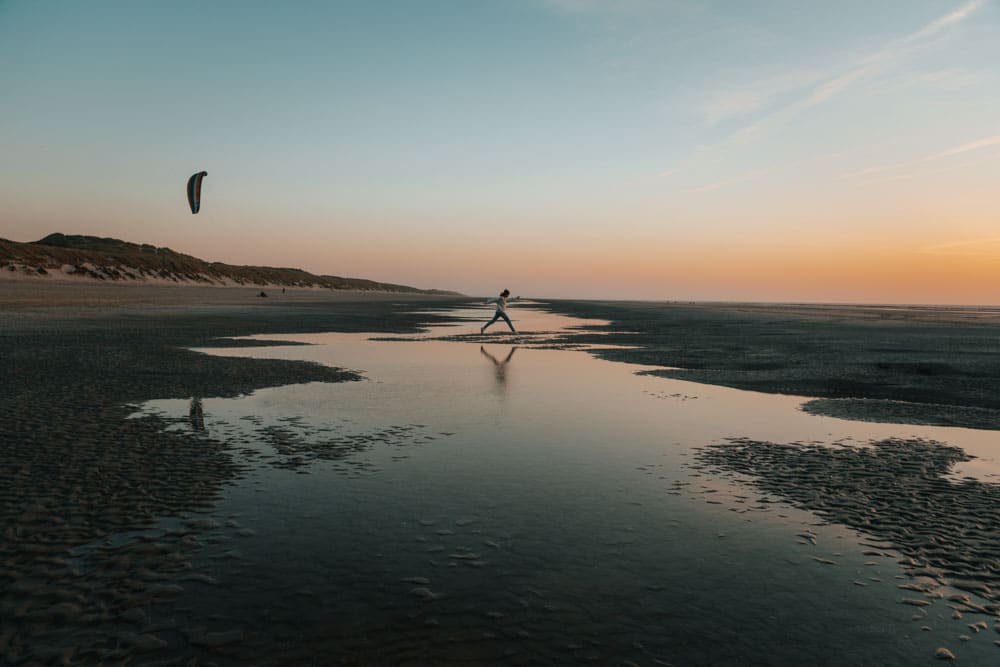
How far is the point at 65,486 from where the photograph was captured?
717 centimetres

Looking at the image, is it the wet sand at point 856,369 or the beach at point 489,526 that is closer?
the beach at point 489,526

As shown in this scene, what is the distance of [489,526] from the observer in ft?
20.5

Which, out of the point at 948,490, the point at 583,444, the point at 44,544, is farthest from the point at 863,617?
the point at 44,544

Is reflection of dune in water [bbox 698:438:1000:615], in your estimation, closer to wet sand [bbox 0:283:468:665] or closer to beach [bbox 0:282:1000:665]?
beach [bbox 0:282:1000:665]

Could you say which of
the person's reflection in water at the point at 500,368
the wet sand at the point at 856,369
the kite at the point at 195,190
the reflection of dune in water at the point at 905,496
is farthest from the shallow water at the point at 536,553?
the kite at the point at 195,190

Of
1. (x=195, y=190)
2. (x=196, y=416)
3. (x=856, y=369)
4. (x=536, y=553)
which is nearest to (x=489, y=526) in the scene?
(x=536, y=553)

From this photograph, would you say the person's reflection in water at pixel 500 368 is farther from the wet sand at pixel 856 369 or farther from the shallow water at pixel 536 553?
the shallow water at pixel 536 553

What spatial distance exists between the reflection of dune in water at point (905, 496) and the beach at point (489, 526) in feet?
0.12

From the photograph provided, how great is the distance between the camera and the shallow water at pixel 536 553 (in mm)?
4254

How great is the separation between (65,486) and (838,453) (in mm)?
10269

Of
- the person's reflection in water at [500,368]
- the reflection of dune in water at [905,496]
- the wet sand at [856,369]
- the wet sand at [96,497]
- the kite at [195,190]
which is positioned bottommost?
the wet sand at [96,497]

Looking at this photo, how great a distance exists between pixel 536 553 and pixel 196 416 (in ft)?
26.3

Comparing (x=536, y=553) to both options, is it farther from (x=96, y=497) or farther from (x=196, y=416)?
(x=196, y=416)

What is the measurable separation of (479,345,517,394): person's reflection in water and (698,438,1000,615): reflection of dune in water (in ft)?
21.0
